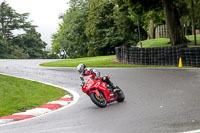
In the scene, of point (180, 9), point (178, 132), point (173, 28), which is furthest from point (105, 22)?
point (178, 132)

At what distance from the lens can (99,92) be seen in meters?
10.3

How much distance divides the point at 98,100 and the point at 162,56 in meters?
13.6

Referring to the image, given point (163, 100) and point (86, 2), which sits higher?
point (86, 2)

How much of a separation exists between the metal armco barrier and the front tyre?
11.3m

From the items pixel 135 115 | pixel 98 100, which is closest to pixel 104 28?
pixel 98 100

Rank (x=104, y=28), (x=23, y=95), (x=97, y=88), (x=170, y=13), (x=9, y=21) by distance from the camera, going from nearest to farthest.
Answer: (x=97, y=88) < (x=23, y=95) < (x=170, y=13) < (x=104, y=28) < (x=9, y=21)

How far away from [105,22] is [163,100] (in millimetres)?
49740

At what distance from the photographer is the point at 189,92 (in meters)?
11.3

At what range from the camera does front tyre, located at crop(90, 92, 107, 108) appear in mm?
9945

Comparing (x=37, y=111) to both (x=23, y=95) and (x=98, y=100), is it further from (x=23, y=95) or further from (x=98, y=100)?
(x=23, y=95)

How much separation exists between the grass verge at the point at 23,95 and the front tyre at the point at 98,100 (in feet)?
6.57

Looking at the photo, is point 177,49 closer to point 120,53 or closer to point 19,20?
point 120,53

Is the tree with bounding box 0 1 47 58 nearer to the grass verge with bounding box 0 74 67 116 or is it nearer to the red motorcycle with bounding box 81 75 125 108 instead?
the grass verge with bounding box 0 74 67 116

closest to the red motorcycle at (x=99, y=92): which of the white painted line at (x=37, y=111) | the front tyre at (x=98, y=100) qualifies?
the front tyre at (x=98, y=100)
